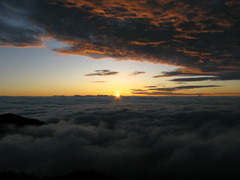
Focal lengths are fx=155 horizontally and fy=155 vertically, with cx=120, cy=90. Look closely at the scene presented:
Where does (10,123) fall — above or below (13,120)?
below

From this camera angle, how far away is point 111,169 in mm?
33750

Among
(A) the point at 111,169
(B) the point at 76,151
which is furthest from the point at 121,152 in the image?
(B) the point at 76,151

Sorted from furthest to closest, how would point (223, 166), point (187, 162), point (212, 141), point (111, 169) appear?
point (212, 141)
point (187, 162)
point (223, 166)
point (111, 169)

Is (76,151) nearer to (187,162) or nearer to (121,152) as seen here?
(121,152)

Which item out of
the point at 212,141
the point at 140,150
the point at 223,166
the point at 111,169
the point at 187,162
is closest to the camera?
the point at 111,169

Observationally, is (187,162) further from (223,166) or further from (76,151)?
(76,151)

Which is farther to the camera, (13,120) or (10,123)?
(13,120)

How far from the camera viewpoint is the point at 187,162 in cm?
4031

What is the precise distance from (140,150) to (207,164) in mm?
17616

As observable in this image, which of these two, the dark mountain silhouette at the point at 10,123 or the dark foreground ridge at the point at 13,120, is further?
the dark foreground ridge at the point at 13,120

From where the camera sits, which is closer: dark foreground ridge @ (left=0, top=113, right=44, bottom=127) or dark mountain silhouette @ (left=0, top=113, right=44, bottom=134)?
dark mountain silhouette @ (left=0, top=113, right=44, bottom=134)

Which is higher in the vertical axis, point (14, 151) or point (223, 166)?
point (14, 151)

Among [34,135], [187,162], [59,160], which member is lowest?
[187,162]

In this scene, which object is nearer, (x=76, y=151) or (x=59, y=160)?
(x=59, y=160)
